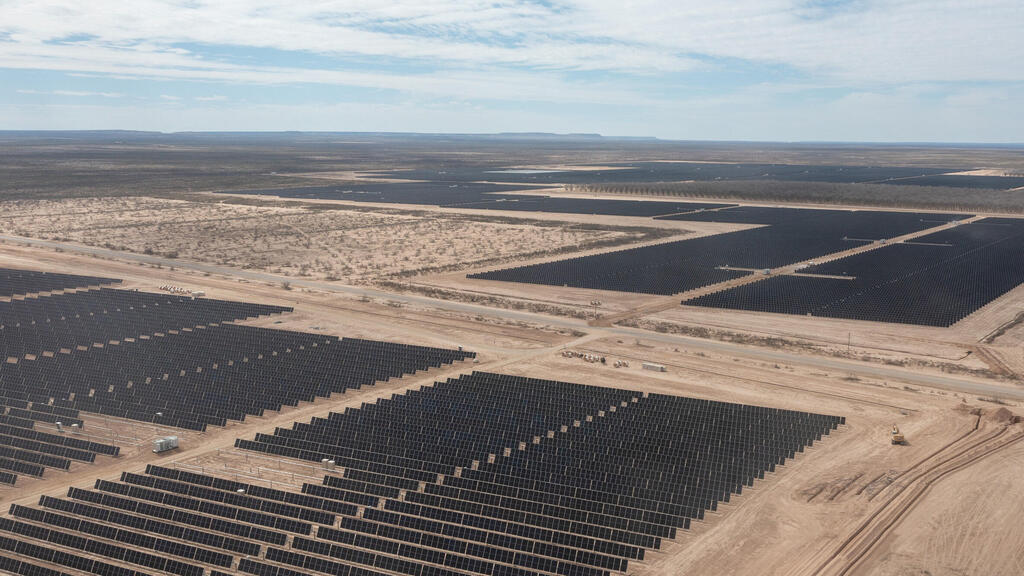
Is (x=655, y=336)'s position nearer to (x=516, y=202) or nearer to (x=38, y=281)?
(x=38, y=281)

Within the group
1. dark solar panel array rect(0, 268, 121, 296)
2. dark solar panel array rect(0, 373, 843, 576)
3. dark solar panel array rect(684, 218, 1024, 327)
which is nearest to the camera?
dark solar panel array rect(0, 373, 843, 576)

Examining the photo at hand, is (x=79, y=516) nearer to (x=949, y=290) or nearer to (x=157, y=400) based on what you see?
(x=157, y=400)

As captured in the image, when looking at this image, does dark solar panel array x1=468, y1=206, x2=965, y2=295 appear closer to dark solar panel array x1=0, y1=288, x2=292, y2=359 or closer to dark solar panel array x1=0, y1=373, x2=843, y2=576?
dark solar panel array x1=0, y1=288, x2=292, y2=359

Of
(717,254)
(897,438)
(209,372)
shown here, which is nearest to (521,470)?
(897,438)

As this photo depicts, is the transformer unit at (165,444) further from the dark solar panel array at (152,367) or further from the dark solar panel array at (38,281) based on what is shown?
the dark solar panel array at (38,281)

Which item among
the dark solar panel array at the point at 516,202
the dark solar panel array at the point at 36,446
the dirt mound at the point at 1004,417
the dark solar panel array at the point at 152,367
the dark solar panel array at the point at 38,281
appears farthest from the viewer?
the dark solar panel array at the point at 516,202

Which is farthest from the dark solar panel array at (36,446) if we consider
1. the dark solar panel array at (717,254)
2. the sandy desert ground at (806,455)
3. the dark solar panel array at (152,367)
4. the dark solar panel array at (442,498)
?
the dark solar panel array at (717,254)

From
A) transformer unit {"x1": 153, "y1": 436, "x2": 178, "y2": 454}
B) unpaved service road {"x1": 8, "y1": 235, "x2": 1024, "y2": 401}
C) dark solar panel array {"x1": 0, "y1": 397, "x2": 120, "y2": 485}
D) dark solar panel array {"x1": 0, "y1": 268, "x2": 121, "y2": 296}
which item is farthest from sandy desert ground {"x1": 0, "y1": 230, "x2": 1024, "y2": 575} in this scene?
dark solar panel array {"x1": 0, "y1": 268, "x2": 121, "y2": 296}
